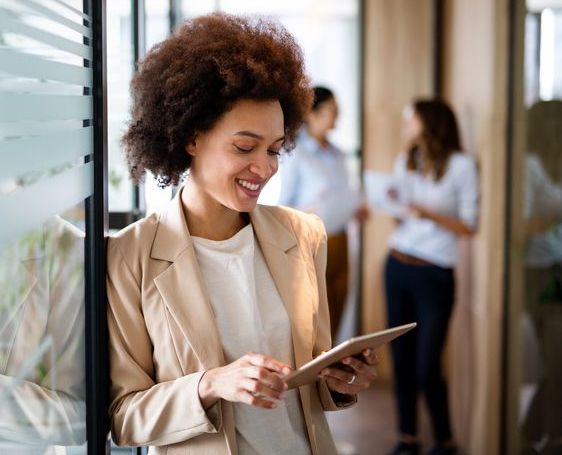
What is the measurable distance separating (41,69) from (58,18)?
0.14 meters

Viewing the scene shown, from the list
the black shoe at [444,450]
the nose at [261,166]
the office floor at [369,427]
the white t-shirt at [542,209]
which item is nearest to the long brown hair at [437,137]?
the white t-shirt at [542,209]

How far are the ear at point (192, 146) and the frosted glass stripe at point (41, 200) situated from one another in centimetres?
19

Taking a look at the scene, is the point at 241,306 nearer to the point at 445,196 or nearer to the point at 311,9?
the point at 445,196

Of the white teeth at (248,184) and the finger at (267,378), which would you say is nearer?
the finger at (267,378)

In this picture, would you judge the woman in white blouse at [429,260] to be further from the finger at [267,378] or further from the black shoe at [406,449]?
the finger at [267,378]

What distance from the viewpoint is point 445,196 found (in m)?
4.31

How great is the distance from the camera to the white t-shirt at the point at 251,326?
68.8 inches

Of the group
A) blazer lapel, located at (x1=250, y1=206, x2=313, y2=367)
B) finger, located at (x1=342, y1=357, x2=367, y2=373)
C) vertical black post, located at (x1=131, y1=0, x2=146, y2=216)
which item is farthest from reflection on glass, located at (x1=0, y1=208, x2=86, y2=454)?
vertical black post, located at (x1=131, y1=0, x2=146, y2=216)

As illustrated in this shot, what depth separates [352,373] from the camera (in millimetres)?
1750

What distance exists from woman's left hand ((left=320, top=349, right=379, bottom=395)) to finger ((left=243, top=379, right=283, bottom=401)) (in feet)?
0.46

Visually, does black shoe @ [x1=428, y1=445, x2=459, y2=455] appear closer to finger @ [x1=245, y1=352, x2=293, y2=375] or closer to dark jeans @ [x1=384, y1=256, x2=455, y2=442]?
dark jeans @ [x1=384, y1=256, x2=455, y2=442]

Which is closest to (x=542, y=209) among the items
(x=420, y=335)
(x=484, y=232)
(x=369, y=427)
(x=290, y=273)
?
(x=484, y=232)

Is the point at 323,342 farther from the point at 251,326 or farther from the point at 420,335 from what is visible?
the point at 420,335

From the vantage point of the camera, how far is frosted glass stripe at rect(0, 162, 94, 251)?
1.15 metres
